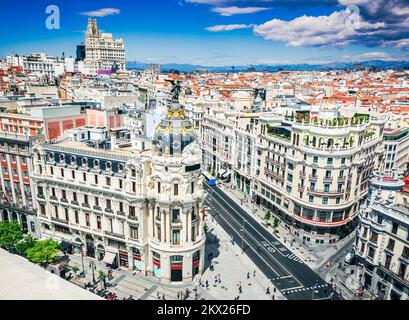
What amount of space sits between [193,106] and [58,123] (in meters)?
61.0

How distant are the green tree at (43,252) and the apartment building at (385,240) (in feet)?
180

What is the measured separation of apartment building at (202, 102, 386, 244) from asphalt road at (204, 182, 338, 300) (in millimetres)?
7700

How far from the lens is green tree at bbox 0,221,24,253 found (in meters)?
63.6

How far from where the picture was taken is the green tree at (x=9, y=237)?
63606mm

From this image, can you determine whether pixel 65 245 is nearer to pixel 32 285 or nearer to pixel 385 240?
pixel 32 285

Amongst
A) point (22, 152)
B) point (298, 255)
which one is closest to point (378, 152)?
point (298, 255)

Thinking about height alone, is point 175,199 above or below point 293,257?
above

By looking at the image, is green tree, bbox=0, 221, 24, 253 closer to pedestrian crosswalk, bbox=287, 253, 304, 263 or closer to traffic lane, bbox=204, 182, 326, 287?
traffic lane, bbox=204, 182, 326, 287

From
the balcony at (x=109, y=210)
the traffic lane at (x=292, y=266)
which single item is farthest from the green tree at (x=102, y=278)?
the traffic lane at (x=292, y=266)

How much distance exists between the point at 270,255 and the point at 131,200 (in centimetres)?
3316

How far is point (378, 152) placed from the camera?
90.1m

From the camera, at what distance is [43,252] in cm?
5956

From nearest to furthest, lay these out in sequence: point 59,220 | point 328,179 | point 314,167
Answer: point 59,220 → point 328,179 → point 314,167

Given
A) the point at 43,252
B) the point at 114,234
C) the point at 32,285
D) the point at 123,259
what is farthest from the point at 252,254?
the point at 32,285
